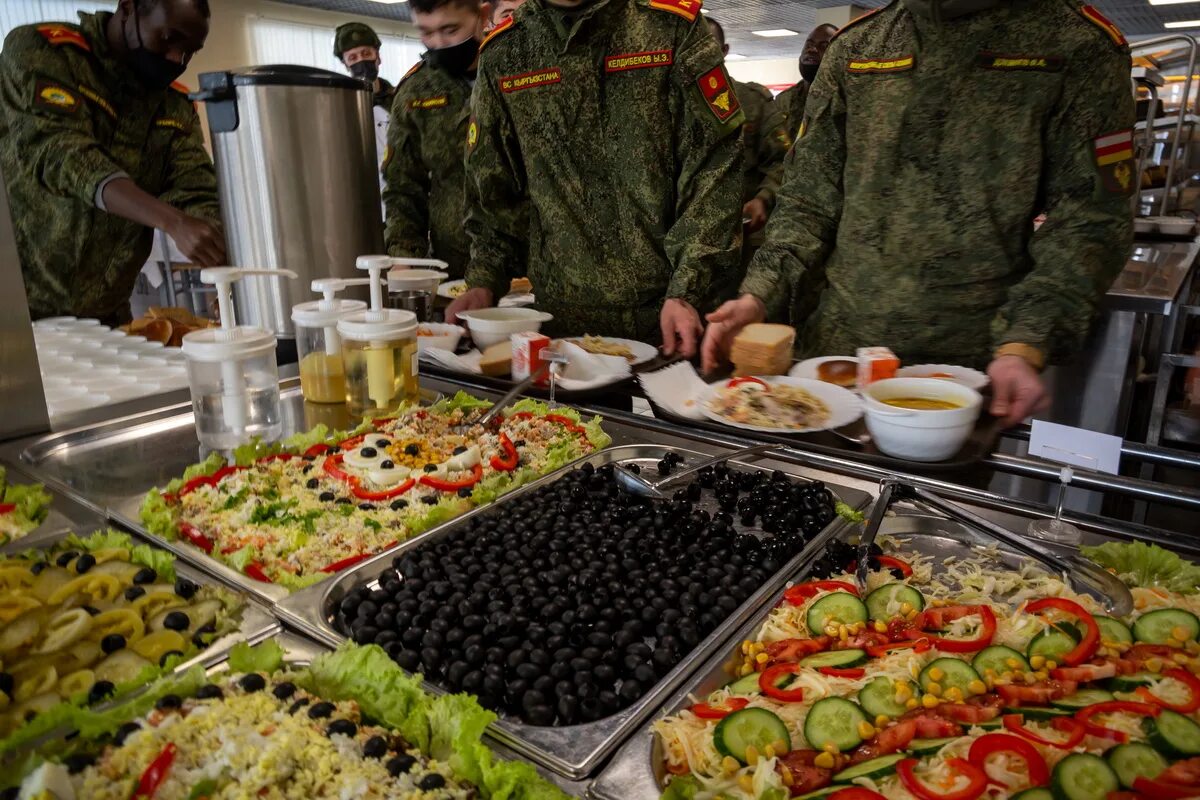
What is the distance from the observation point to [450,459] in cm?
181

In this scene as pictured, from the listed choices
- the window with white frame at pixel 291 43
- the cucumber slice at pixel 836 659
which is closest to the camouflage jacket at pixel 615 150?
the cucumber slice at pixel 836 659

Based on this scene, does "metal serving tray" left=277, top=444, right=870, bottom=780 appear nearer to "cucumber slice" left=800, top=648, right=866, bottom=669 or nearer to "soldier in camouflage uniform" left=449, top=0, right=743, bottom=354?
"cucumber slice" left=800, top=648, right=866, bottom=669

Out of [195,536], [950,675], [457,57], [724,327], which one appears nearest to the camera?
[950,675]

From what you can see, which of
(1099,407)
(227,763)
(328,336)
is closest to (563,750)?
(227,763)

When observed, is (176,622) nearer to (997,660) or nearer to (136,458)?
(136,458)

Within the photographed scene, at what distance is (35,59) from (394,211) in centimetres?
175

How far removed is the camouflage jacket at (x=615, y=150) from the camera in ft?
9.14

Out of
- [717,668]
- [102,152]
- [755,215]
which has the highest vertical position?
[102,152]

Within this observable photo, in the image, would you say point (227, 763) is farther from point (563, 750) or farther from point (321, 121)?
point (321, 121)

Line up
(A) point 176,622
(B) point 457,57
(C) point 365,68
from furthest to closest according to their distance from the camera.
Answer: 1. (C) point 365,68
2. (B) point 457,57
3. (A) point 176,622

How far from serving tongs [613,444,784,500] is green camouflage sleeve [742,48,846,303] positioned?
95cm

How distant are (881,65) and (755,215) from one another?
7.58 ft

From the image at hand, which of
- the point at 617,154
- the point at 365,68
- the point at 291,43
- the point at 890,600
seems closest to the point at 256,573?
the point at 890,600

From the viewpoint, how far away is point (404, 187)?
454 cm
